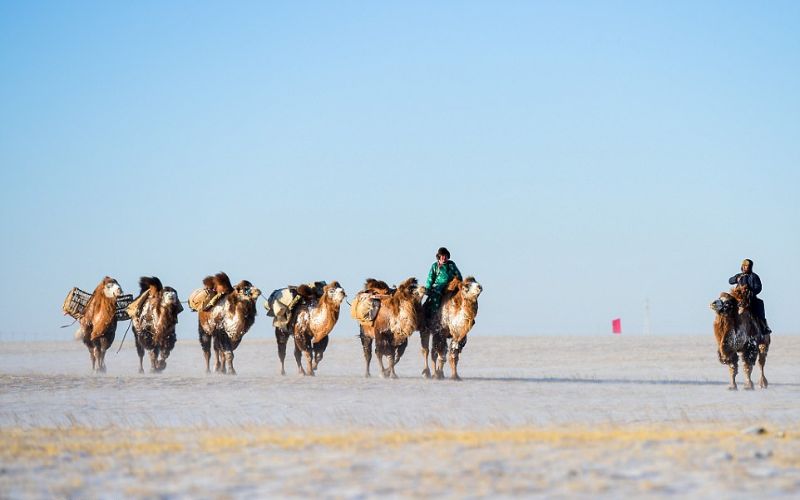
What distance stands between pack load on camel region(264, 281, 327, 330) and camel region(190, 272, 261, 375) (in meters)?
0.49

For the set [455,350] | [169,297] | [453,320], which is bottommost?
[455,350]

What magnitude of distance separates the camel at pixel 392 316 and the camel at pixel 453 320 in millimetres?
421

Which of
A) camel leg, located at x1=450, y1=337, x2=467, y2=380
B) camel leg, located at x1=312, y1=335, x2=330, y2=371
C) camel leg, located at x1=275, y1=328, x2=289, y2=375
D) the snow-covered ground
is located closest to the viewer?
the snow-covered ground

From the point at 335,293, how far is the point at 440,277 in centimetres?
260

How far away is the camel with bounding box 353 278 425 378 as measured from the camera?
24.6 m

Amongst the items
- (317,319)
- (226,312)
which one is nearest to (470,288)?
(317,319)

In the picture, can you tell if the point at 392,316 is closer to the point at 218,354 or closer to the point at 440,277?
the point at 440,277

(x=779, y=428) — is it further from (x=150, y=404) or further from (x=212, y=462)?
(x=150, y=404)

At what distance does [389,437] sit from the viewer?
12586mm

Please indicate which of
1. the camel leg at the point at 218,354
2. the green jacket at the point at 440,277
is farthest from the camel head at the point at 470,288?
the camel leg at the point at 218,354

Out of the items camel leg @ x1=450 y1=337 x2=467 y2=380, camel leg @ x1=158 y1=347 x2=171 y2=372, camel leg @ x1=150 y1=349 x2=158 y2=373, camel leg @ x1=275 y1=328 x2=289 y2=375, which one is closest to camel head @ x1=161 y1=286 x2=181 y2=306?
camel leg @ x1=158 y1=347 x2=171 y2=372

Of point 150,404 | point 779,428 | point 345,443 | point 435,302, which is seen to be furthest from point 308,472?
point 435,302

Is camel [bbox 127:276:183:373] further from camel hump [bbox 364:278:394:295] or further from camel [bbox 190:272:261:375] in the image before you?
camel hump [bbox 364:278:394:295]

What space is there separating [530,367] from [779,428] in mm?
22310
